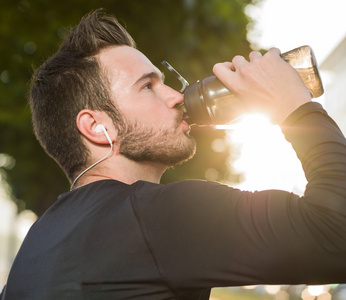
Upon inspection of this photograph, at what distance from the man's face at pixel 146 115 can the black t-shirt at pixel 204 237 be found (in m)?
0.43

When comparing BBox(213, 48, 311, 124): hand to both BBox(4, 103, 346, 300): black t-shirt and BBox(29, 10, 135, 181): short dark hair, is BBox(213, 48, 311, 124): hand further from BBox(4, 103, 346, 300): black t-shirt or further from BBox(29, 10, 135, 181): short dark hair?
BBox(29, 10, 135, 181): short dark hair

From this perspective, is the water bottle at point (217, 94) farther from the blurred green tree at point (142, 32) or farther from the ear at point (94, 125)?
the blurred green tree at point (142, 32)

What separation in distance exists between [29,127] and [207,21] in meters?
3.98

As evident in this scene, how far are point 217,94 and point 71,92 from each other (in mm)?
649

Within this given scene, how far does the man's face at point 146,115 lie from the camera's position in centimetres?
190

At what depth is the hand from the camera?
1526mm

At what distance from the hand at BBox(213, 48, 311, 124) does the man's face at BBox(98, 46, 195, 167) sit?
353mm

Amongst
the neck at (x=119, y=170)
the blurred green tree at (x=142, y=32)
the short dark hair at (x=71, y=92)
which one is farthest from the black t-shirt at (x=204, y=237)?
the blurred green tree at (x=142, y=32)

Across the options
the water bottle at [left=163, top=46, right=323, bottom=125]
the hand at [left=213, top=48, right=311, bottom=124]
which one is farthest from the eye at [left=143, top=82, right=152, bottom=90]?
the hand at [left=213, top=48, right=311, bottom=124]

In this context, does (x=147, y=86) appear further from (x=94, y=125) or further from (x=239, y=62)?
(x=239, y=62)

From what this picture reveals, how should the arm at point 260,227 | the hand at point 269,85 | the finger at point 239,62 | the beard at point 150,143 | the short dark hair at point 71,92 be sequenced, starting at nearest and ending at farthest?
the arm at point 260,227 < the hand at point 269,85 < the finger at point 239,62 < the beard at point 150,143 < the short dark hair at point 71,92

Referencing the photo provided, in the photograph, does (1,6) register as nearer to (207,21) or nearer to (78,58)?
(207,21)

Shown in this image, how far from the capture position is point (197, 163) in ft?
31.9

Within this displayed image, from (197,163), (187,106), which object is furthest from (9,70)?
(187,106)
